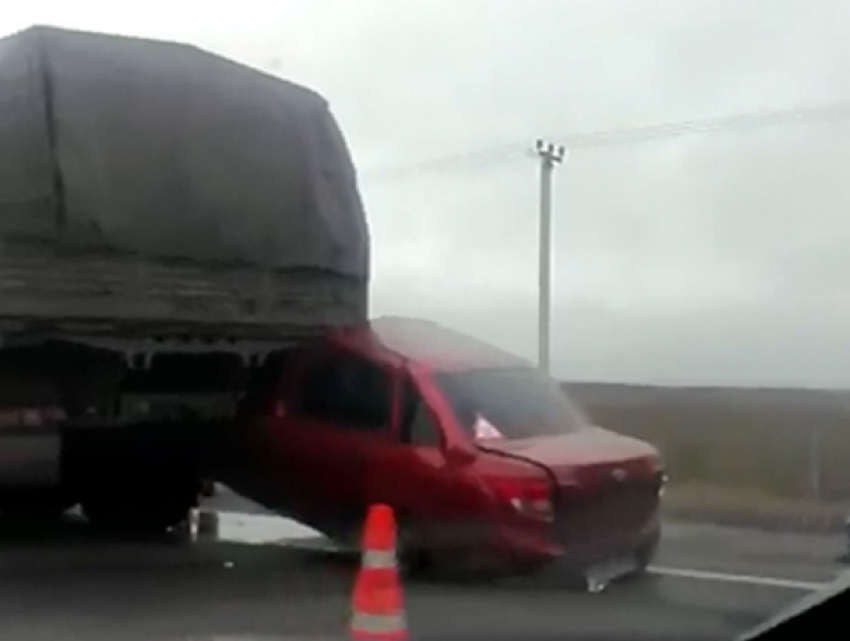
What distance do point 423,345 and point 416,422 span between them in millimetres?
426

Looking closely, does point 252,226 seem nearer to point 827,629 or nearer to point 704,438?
point 704,438

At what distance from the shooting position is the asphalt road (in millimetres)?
6656

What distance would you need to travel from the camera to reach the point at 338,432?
9.73 m

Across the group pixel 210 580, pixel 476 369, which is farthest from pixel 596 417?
pixel 210 580

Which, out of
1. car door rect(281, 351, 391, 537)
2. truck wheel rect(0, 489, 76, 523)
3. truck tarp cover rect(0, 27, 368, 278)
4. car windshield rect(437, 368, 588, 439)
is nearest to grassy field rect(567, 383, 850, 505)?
car windshield rect(437, 368, 588, 439)

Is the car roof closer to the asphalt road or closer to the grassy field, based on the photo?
the asphalt road

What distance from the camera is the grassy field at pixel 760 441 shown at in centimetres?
620

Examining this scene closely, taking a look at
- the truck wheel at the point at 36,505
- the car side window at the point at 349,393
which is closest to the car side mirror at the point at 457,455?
the car side window at the point at 349,393

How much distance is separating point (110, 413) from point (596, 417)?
149 inches

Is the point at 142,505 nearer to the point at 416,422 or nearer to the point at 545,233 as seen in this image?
the point at 416,422

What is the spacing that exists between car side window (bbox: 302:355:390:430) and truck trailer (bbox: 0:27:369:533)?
12.5 inches

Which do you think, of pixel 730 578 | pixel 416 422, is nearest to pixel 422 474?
pixel 416 422

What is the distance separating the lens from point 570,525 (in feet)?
26.0

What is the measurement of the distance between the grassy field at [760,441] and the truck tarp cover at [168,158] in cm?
356
